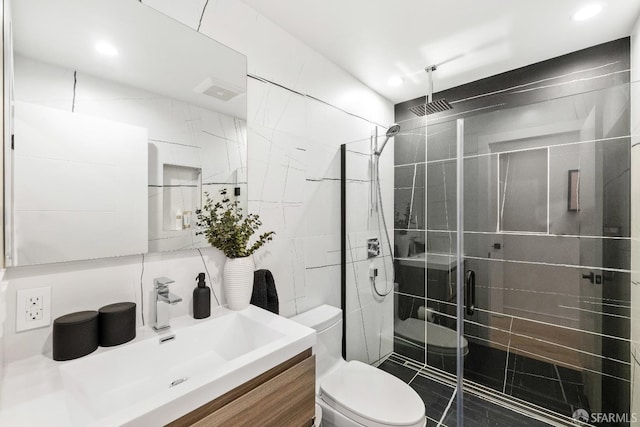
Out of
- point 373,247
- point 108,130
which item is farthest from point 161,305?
point 373,247

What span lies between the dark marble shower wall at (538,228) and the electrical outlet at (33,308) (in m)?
1.91

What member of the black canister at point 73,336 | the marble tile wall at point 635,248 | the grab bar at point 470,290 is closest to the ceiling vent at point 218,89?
the black canister at point 73,336

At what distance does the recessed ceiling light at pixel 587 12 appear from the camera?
1556mm

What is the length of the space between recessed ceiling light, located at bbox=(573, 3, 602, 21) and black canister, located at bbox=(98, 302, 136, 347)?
261 cm

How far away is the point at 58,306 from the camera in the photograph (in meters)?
0.98

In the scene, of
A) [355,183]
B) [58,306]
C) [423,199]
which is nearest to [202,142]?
[58,306]

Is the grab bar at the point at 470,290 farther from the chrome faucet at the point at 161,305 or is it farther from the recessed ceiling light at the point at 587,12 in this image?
the chrome faucet at the point at 161,305

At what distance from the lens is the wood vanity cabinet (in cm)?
79

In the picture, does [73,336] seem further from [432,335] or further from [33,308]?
[432,335]

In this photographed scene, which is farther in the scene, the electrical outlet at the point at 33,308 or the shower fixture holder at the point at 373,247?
the shower fixture holder at the point at 373,247

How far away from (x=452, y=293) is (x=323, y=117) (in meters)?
1.47

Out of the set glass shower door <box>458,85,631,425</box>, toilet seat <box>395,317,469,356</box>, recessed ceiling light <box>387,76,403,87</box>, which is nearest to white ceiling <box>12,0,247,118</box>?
recessed ceiling light <box>387,76,403,87</box>

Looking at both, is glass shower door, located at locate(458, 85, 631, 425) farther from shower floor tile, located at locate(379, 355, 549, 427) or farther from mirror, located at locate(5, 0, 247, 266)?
mirror, located at locate(5, 0, 247, 266)

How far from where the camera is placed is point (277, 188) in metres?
1.70
